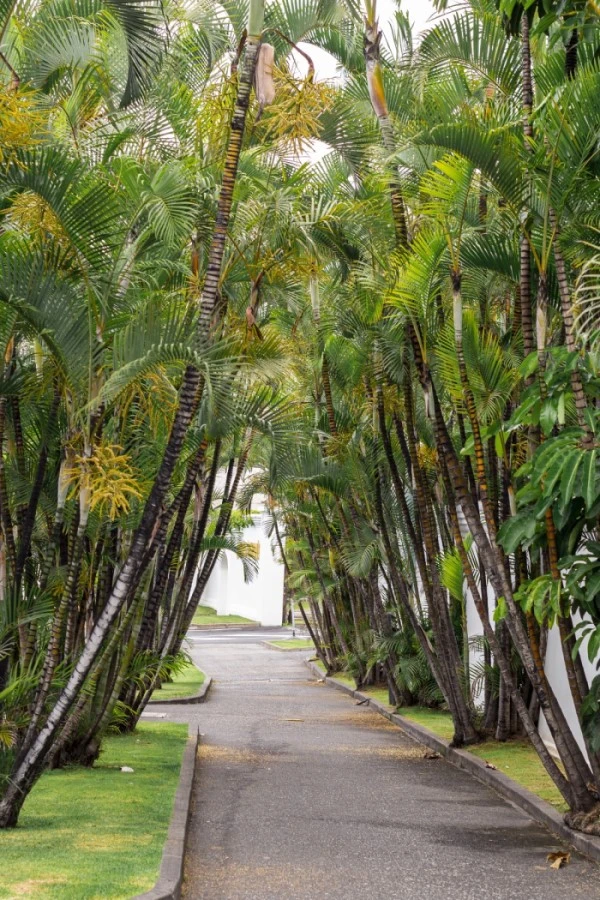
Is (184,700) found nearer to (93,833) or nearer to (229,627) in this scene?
(93,833)

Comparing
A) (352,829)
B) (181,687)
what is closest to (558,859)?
(352,829)

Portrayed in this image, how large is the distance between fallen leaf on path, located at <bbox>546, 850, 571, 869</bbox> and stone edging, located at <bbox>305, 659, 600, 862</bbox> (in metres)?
0.20

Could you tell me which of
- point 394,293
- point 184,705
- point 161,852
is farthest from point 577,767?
point 184,705

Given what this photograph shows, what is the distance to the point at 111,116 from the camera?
958cm

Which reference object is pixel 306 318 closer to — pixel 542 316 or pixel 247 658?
pixel 542 316

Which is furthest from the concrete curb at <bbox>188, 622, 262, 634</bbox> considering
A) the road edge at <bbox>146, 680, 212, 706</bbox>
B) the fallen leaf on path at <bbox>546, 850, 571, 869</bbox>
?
the fallen leaf on path at <bbox>546, 850, 571, 869</bbox>

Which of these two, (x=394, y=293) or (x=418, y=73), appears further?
(x=418, y=73)

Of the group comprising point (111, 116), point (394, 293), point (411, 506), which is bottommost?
point (411, 506)

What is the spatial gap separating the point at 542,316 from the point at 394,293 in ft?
5.88

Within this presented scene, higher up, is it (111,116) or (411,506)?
(111,116)

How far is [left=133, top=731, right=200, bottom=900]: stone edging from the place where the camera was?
5688mm

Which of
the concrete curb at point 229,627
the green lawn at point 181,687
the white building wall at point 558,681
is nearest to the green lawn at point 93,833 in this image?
the white building wall at point 558,681

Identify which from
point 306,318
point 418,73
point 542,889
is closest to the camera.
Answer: point 542,889

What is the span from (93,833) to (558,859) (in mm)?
2988
